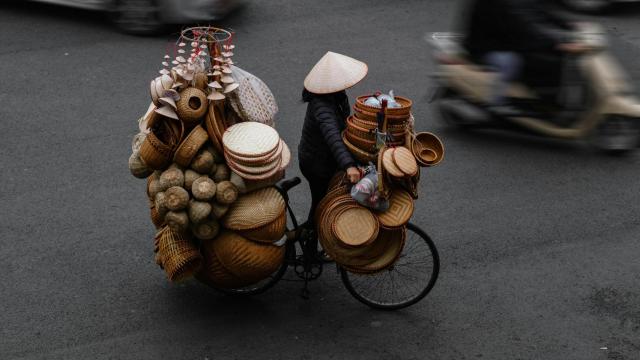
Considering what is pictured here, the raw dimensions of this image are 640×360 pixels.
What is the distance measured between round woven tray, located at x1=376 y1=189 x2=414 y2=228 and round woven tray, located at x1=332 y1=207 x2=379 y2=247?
7 centimetres

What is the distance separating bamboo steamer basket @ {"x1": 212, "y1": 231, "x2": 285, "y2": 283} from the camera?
5777 mm

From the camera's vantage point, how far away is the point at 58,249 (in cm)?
702

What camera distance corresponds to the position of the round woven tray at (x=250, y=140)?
553cm

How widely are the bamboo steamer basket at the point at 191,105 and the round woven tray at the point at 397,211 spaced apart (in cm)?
134

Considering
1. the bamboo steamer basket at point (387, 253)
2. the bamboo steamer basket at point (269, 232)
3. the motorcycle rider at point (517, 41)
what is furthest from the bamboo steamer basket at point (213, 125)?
the motorcycle rider at point (517, 41)

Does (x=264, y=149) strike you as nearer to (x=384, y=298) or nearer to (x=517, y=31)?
(x=384, y=298)

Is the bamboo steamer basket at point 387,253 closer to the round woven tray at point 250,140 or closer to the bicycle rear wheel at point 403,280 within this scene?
the bicycle rear wheel at point 403,280

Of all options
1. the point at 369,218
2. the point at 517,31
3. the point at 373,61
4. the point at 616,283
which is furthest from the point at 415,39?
the point at 369,218

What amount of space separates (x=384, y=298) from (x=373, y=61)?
4.96 metres

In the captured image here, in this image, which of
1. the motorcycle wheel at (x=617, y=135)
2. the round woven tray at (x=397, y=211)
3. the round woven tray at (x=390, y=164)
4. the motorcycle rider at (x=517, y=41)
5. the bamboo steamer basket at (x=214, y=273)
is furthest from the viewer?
the motorcycle wheel at (x=617, y=135)

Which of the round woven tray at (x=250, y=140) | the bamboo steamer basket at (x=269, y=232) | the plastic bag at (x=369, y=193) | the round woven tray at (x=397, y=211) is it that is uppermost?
the round woven tray at (x=250, y=140)

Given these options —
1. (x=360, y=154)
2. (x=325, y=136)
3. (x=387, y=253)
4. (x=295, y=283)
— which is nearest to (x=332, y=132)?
(x=325, y=136)

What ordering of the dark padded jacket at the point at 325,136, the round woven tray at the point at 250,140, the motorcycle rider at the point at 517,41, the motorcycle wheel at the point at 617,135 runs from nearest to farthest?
the round woven tray at the point at 250,140 < the dark padded jacket at the point at 325,136 < the motorcycle rider at the point at 517,41 < the motorcycle wheel at the point at 617,135

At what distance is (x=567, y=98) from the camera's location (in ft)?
28.3
